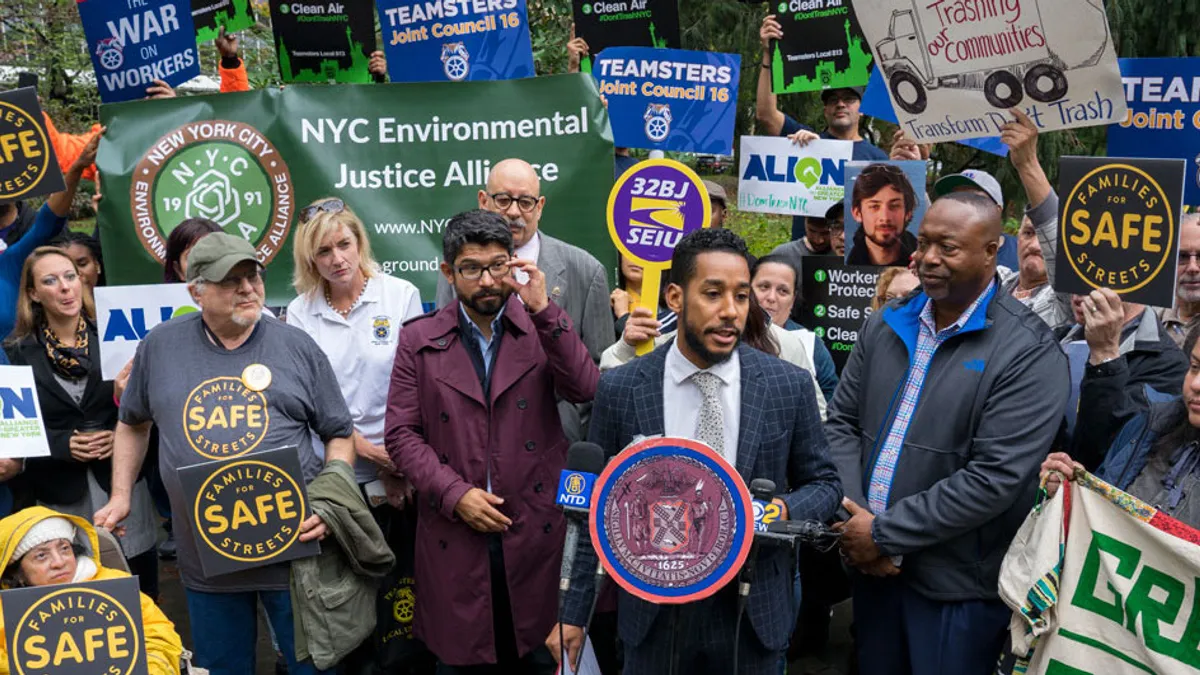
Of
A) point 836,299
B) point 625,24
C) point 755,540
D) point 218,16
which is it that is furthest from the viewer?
point 218,16

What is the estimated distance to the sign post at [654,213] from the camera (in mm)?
4254

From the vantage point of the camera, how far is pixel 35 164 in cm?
574

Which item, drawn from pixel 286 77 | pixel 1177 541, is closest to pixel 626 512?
pixel 1177 541

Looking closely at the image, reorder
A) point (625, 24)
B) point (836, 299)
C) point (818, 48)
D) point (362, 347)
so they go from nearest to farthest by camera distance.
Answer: point (362, 347)
point (836, 299)
point (818, 48)
point (625, 24)

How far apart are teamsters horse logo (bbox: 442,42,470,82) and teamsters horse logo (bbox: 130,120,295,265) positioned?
140 cm

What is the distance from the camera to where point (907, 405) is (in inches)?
155

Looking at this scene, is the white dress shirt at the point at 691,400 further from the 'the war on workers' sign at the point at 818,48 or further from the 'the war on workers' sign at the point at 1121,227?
the 'the war on workers' sign at the point at 818,48

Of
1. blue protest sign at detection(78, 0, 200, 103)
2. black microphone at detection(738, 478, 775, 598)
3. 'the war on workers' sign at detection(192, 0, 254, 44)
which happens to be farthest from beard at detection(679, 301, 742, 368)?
'the war on workers' sign at detection(192, 0, 254, 44)

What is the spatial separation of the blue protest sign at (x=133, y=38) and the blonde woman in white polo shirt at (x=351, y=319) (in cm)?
262

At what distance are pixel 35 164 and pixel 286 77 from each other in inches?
78.9

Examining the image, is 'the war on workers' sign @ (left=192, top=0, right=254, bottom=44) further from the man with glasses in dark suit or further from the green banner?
the man with glasses in dark suit

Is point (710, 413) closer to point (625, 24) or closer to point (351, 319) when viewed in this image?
point (351, 319)

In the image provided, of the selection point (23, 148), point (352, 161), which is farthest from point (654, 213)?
point (23, 148)

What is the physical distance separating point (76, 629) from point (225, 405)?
0.96 meters
